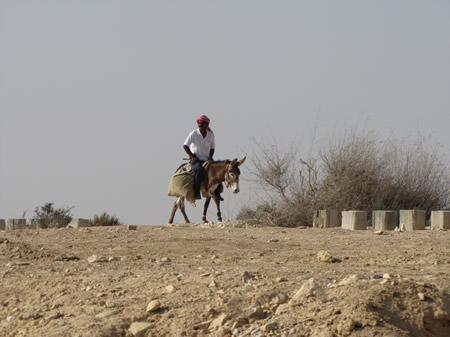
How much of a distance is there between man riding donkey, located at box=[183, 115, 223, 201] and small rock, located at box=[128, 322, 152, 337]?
986 cm

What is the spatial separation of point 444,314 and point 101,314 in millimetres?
2423

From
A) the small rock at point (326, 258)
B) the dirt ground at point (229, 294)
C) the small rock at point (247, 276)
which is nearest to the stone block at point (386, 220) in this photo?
the dirt ground at point (229, 294)

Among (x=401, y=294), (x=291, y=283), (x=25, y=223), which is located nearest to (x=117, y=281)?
(x=291, y=283)

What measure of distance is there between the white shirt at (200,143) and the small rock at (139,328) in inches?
391

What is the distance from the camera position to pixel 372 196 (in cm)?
1764

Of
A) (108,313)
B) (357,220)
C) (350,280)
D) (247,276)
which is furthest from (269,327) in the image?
(357,220)

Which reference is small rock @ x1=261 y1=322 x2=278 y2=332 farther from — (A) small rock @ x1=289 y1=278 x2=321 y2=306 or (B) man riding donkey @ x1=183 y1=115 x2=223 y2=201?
(B) man riding donkey @ x1=183 y1=115 x2=223 y2=201

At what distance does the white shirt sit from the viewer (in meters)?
15.2

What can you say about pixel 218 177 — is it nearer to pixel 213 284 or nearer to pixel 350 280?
pixel 213 284

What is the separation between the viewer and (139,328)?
5285mm

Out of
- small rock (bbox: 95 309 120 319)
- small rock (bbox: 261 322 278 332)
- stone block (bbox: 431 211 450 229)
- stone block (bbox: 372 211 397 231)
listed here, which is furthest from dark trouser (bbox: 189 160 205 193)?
small rock (bbox: 261 322 278 332)

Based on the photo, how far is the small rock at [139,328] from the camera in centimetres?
525

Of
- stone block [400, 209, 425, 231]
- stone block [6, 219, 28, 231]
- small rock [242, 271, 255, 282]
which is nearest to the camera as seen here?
small rock [242, 271, 255, 282]

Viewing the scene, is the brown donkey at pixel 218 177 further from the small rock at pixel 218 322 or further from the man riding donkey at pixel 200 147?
the small rock at pixel 218 322
